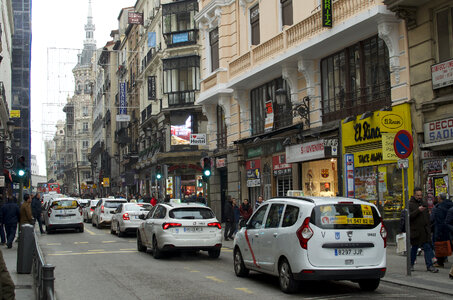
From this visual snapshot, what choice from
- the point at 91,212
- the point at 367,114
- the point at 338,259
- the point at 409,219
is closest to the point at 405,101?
the point at 367,114

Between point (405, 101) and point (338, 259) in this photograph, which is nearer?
point (338, 259)

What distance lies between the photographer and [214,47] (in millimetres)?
31359

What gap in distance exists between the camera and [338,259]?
396 inches

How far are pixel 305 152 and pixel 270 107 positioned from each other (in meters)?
3.73

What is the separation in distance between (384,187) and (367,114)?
2.31m

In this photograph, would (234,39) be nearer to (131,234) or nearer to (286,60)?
(286,60)

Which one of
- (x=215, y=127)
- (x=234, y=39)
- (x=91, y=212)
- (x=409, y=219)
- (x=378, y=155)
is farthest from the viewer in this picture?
(x=91, y=212)

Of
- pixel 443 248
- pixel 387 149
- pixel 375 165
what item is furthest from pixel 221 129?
pixel 443 248

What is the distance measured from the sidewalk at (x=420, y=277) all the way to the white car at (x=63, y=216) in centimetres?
1663

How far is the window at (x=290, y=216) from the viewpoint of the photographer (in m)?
10.5

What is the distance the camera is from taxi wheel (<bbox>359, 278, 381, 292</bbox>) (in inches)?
420

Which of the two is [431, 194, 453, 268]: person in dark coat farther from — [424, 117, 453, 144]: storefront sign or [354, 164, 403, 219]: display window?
[354, 164, 403, 219]: display window

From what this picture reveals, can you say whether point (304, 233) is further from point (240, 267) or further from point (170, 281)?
point (170, 281)

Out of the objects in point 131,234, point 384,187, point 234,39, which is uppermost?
point 234,39
